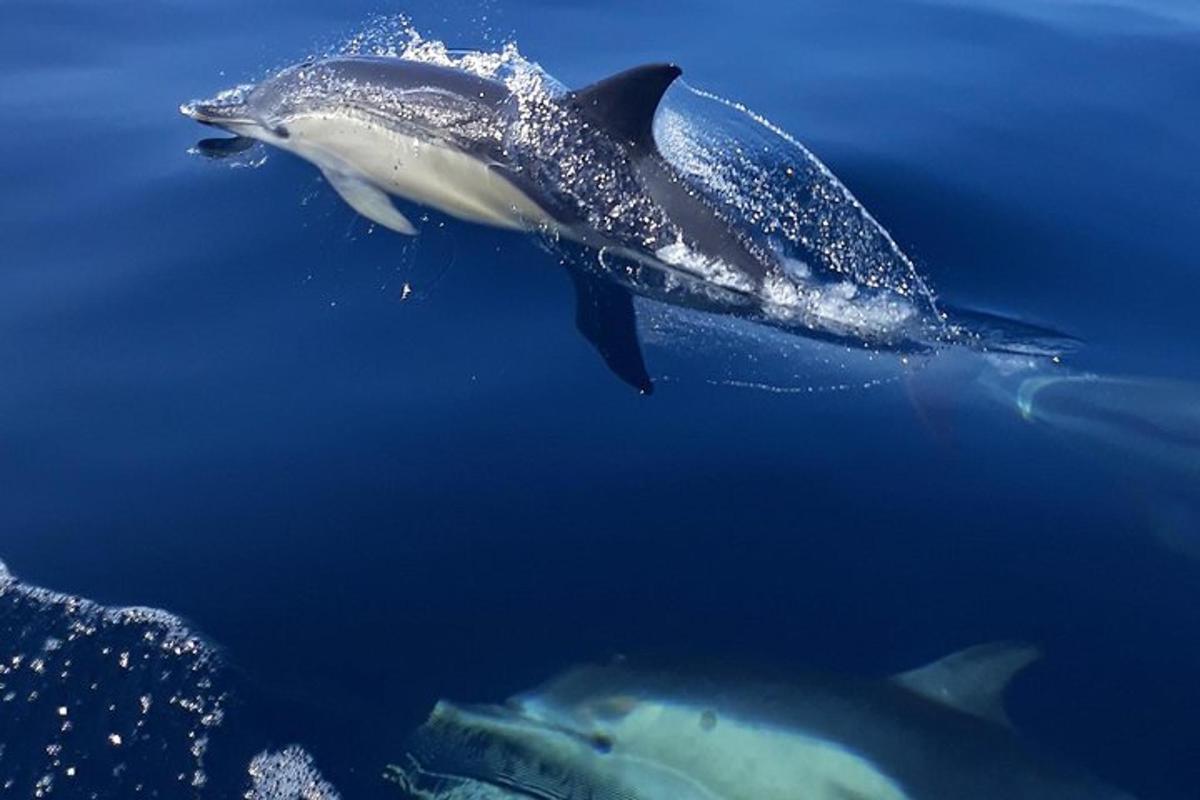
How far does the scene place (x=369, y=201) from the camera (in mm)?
8070

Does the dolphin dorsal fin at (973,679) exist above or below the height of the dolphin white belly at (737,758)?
above

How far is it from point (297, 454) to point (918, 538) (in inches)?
112

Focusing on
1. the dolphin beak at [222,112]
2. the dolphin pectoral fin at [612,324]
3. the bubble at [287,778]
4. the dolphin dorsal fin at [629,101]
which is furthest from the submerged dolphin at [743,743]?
the dolphin beak at [222,112]

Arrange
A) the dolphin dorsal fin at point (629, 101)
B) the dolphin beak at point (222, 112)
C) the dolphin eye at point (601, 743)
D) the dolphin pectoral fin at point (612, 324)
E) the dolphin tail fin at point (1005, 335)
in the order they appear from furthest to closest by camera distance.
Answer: the dolphin beak at point (222, 112), the dolphin dorsal fin at point (629, 101), the dolphin tail fin at point (1005, 335), the dolphin pectoral fin at point (612, 324), the dolphin eye at point (601, 743)

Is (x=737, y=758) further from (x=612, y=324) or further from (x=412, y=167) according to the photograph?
(x=412, y=167)

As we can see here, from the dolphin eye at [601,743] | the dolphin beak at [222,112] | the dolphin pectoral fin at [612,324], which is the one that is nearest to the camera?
the dolphin eye at [601,743]

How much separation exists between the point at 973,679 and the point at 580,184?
4072mm

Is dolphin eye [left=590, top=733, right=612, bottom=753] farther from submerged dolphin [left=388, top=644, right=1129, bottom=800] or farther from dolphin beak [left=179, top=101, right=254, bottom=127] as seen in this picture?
dolphin beak [left=179, top=101, right=254, bottom=127]

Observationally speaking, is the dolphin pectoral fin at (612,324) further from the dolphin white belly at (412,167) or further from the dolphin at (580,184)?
the dolphin white belly at (412,167)

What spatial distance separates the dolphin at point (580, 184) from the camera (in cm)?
721

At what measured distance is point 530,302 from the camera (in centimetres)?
723

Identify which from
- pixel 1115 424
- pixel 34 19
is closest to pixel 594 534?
pixel 1115 424

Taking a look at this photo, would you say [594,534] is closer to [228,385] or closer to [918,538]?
[918,538]

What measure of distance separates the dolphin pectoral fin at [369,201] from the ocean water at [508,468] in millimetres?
96
